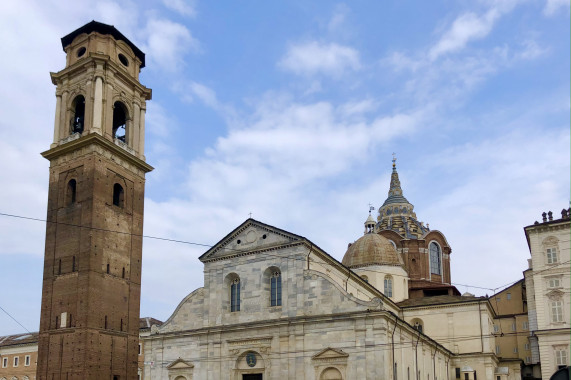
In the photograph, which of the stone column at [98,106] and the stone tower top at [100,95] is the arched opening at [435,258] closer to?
the stone tower top at [100,95]

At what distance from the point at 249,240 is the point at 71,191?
15.5 m

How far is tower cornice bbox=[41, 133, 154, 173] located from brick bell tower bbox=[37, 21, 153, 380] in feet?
0.25

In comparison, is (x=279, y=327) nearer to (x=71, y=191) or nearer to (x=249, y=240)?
(x=249, y=240)

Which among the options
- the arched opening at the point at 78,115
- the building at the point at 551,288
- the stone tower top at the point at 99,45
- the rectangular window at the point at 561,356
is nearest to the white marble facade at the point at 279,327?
the building at the point at 551,288

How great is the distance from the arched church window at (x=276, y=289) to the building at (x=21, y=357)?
31.0 m

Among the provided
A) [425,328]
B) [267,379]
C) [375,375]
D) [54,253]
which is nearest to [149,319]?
[54,253]

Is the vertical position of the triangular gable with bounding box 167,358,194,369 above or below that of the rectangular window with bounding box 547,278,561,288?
below

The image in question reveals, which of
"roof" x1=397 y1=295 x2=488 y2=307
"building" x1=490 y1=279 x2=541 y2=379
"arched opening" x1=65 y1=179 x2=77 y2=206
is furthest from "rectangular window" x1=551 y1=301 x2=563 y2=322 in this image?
"arched opening" x1=65 y1=179 x2=77 y2=206

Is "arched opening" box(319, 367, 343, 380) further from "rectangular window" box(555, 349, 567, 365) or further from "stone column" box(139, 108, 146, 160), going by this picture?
"stone column" box(139, 108, 146, 160)

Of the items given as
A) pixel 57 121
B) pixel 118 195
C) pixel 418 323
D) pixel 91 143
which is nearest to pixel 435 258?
pixel 418 323

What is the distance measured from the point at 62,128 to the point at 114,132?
13.3 ft

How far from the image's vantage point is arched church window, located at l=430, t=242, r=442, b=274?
6525cm

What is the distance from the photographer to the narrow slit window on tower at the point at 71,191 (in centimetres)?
4388

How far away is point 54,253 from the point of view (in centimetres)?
4291
